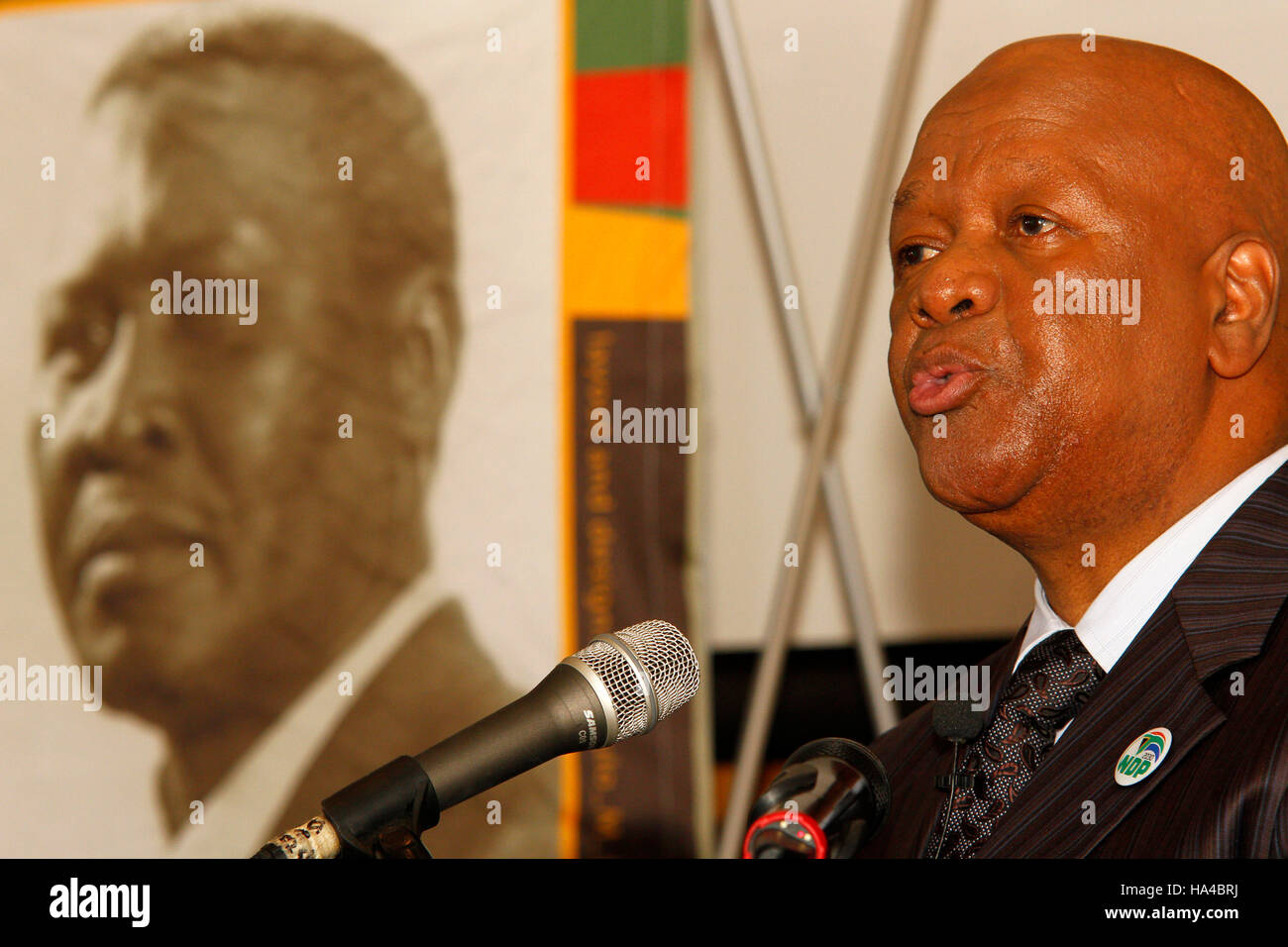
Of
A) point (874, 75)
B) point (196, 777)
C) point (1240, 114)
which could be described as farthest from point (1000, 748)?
point (196, 777)

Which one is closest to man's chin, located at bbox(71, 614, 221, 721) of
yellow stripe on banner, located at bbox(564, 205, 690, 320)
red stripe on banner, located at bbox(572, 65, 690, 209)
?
yellow stripe on banner, located at bbox(564, 205, 690, 320)

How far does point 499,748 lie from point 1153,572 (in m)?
0.54

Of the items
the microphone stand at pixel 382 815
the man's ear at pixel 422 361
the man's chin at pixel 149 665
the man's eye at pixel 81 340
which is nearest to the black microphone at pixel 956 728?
the microphone stand at pixel 382 815

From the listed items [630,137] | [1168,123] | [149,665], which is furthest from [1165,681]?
[149,665]

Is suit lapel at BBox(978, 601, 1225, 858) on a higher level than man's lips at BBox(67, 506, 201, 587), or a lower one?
higher

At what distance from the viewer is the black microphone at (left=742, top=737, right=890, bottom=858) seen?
0.69 metres

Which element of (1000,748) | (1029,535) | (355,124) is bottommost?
(1000,748)

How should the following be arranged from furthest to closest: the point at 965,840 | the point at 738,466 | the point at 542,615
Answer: the point at 738,466 < the point at 542,615 < the point at 965,840

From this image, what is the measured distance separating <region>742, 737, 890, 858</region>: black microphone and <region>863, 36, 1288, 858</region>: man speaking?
0.22 m

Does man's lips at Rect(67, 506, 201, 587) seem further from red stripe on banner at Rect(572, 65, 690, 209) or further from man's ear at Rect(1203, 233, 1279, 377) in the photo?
man's ear at Rect(1203, 233, 1279, 377)

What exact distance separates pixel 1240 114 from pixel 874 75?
1367mm

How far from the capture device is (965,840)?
3.36ft

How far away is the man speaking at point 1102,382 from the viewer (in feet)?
3.10

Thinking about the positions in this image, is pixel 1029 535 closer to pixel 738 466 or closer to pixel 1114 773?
pixel 1114 773
